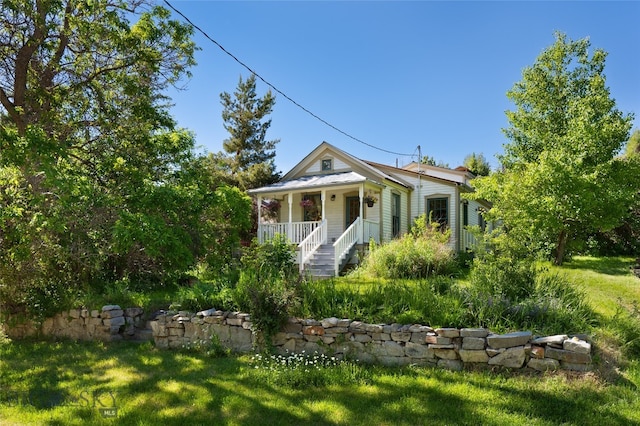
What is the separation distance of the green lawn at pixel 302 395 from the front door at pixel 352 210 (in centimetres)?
943

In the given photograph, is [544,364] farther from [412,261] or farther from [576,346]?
[412,261]

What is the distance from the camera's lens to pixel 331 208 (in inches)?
565

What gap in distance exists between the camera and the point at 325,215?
1376 centimetres

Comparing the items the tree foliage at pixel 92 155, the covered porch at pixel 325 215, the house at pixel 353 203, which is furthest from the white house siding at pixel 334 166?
the tree foliage at pixel 92 155

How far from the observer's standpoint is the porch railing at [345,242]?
10.8 m

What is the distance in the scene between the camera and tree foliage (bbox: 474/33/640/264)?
1000cm

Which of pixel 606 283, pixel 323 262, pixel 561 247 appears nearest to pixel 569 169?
pixel 561 247

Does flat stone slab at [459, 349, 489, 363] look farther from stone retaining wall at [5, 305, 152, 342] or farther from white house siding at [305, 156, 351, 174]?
white house siding at [305, 156, 351, 174]

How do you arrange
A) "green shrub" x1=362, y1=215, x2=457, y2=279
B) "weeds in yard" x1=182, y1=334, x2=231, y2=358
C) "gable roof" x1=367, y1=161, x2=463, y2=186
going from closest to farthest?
"weeds in yard" x1=182, y1=334, x2=231, y2=358 < "green shrub" x1=362, y1=215, x2=457, y2=279 < "gable roof" x1=367, y1=161, x2=463, y2=186

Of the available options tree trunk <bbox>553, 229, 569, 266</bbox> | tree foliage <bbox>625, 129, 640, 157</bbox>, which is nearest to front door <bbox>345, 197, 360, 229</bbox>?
tree trunk <bbox>553, 229, 569, 266</bbox>

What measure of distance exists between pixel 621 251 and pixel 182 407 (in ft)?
56.7

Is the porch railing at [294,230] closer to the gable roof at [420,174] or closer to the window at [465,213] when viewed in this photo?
the gable roof at [420,174]

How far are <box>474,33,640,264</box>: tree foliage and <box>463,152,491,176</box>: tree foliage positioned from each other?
15293 millimetres

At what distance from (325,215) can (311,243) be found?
230 cm
